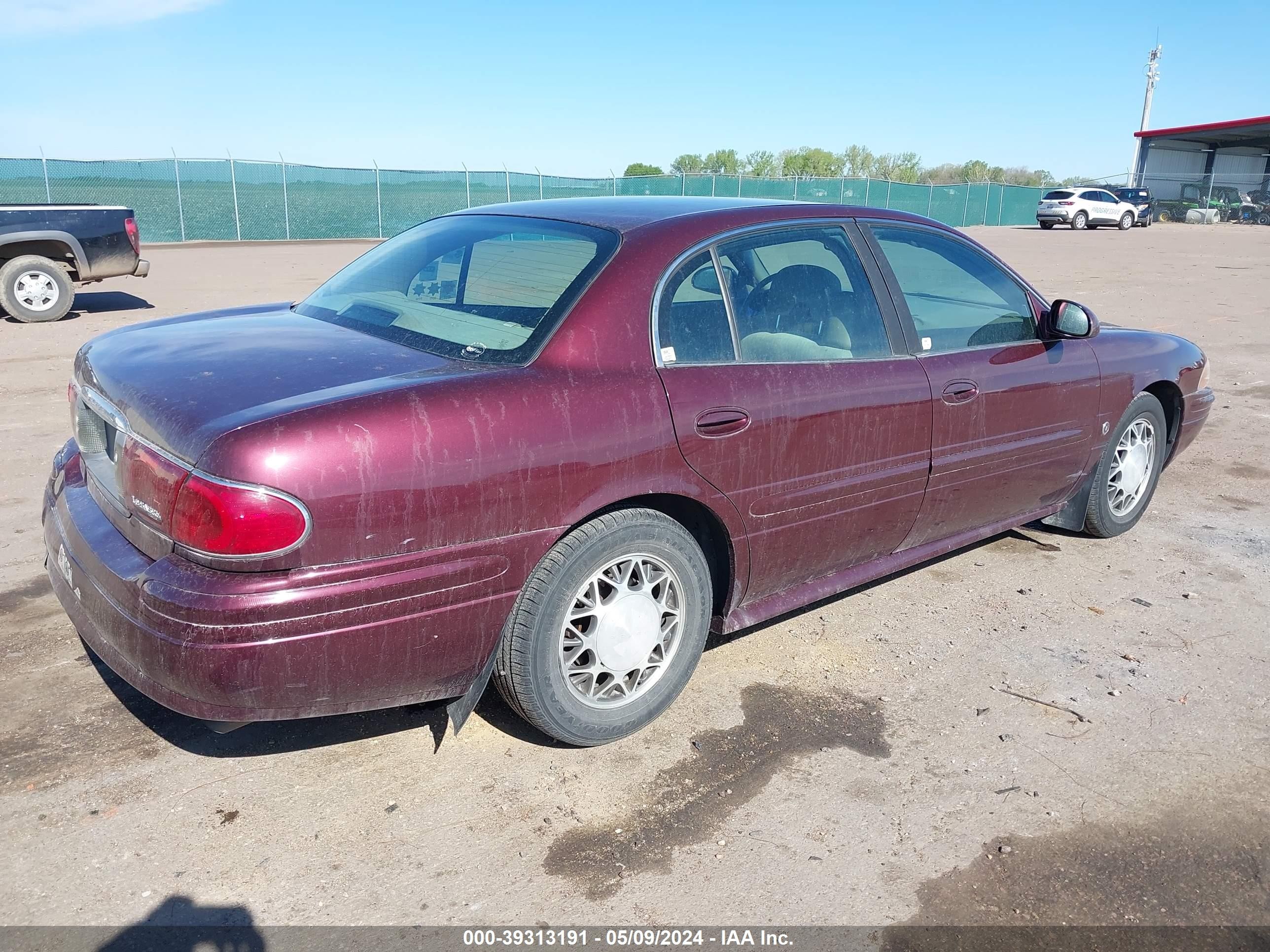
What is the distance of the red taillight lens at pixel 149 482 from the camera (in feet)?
8.18

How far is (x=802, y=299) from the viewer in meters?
3.56

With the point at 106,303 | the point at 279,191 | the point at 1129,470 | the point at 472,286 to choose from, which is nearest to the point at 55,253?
the point at 106,303

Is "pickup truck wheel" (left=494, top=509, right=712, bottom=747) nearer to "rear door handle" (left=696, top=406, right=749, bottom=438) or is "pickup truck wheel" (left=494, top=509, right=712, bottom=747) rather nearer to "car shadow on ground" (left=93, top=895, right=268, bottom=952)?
"rear door handle" (left=696, top=406, right=749, bottom=438)

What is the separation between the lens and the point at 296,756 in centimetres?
307

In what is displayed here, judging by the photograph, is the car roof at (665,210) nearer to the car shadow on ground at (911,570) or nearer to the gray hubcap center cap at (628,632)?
the gray hubcap center cap at (628,632)

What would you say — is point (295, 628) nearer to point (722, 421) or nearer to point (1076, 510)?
point (722, 421)

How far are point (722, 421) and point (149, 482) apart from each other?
1.64m

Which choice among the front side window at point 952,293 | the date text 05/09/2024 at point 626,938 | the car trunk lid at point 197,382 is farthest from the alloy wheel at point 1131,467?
the car trunk lid at point 197,382

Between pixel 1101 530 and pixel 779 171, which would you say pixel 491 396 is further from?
pixel 779 171

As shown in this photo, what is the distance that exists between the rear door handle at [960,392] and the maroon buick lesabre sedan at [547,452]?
0.02 meters

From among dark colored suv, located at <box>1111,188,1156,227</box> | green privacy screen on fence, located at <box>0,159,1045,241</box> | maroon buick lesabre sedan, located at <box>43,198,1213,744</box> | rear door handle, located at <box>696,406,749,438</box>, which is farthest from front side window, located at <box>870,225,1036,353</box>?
dark colored suv, located at <box>1111,188,1156,227</box>

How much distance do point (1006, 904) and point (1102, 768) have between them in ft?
2.70

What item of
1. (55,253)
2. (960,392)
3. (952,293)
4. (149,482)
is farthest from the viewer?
(55,253)

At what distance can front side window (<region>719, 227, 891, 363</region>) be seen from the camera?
3373 millimetres
